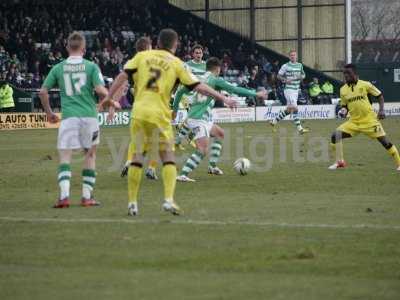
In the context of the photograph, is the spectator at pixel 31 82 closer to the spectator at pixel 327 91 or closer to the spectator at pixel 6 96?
the spectator at pixel 6 96

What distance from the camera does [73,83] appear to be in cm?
1388

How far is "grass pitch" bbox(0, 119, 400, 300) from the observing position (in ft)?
27.7

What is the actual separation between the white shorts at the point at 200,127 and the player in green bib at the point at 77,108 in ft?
15.5

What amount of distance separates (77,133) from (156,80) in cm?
184

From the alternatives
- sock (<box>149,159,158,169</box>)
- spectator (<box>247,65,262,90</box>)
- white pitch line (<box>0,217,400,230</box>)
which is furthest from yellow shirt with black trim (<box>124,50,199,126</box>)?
spectator (<box>247,65,262,90</box>)

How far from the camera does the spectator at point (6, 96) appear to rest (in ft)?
132

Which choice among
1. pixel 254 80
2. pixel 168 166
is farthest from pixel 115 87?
pixel 254 80

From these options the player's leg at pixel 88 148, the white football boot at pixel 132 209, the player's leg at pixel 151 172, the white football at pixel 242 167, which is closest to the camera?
the white football boot at pixel 132 209

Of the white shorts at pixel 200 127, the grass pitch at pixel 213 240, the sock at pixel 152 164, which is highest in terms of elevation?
the white shorts at pixel 200 127

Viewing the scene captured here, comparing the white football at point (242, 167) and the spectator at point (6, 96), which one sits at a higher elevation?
the spectator at point (6, 96)

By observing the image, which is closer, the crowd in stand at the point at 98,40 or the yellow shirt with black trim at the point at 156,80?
the yellow shirt with black trim at the point at 156,80

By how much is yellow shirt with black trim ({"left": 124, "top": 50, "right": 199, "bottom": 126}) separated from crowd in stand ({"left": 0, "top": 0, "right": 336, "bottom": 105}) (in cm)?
3021

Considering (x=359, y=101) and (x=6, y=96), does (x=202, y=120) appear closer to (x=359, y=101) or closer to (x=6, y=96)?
(x=359, y=101)

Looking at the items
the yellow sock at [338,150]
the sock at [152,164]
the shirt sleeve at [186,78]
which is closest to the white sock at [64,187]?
the shirt sleeve at [186,78]
